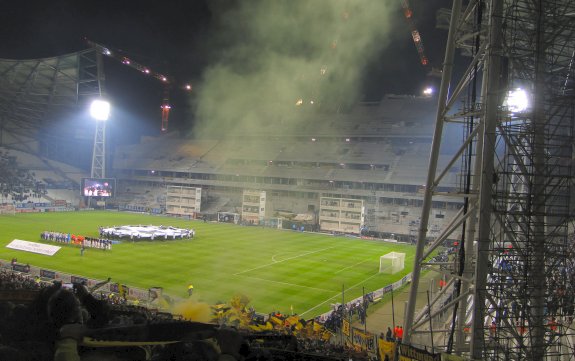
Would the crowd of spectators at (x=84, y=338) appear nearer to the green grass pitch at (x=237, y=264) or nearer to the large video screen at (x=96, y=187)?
the green grass pitch at (x=237, y=264)

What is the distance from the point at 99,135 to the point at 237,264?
50477mm

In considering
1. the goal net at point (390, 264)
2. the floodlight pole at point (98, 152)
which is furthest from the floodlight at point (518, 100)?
the floodlight pole at point (98, 152)

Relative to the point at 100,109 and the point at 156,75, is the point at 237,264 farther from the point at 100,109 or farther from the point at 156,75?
the point at 156,75

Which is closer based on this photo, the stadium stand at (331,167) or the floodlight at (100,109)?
the stadium stand at (331,167)

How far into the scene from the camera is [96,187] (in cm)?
5816

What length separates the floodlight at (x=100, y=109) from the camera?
64062 mm

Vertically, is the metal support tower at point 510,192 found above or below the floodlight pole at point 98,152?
below

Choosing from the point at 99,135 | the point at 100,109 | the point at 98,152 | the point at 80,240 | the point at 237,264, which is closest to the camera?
the point at 237,264

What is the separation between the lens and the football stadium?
24.0ft

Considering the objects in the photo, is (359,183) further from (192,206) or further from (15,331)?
(15,331)

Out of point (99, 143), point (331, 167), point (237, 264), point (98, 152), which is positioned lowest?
point (237, 264)

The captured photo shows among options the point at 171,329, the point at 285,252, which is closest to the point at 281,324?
the point at 171,329

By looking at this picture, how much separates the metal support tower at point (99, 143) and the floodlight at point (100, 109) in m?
1.59

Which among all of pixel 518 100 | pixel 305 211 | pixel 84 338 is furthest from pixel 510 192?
pixel 305 211
